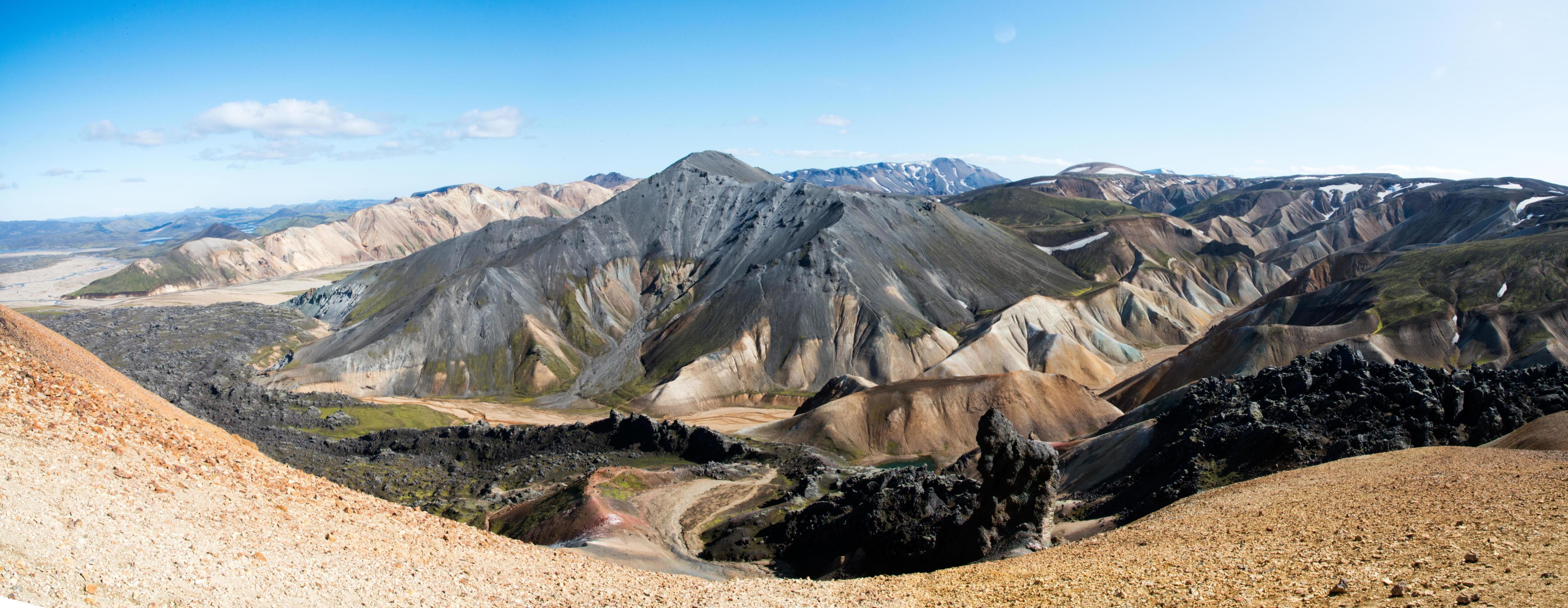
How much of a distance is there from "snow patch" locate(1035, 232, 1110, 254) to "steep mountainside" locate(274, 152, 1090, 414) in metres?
18.9

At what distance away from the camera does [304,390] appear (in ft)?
316

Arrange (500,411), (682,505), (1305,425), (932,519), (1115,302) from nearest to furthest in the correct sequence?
(932,519)
(1305,425)
(682,505)
(500,411)
(1115,302)

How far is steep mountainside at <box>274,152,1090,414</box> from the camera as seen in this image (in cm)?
10475

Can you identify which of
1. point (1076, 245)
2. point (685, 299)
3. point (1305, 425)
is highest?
point (1076, 245)

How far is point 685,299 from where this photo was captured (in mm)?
128625

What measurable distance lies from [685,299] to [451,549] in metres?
111

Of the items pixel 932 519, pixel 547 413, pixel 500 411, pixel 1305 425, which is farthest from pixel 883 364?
pixel 932 519

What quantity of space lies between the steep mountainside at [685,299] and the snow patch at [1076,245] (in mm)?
18856

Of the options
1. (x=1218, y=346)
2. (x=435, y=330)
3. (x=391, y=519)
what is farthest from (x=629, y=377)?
(x=391, y=519)

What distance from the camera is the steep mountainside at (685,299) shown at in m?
105

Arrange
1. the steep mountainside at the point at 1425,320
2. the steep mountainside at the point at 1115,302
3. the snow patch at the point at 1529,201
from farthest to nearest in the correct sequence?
the snow patch at the point at 1529,201, the steep mountainside at the point at 1115,302, the steep mountainside at the point at 1425,320

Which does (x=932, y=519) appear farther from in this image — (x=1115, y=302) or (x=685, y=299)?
(x=1115, y=302)

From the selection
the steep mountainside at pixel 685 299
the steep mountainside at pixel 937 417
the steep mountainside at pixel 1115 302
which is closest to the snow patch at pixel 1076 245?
the steep mountainside at pixel 1115 302

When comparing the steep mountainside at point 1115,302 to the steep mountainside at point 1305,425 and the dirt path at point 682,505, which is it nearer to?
the dirt path at point 682,505
